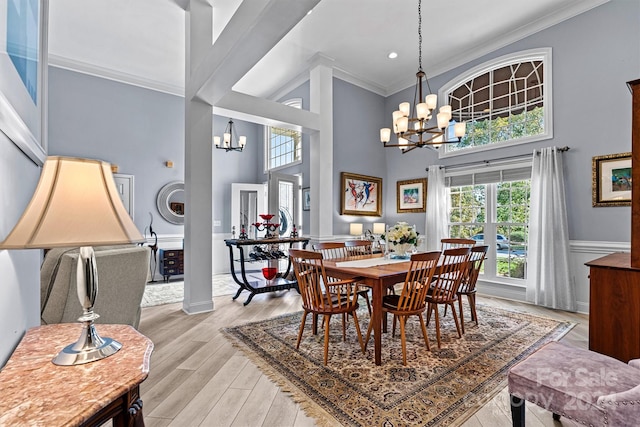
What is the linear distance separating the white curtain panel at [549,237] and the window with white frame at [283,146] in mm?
4026

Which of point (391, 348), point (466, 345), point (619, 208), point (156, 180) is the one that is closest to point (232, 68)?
point (391, 348)

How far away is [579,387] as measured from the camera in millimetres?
1307

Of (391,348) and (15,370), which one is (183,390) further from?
(391,348)

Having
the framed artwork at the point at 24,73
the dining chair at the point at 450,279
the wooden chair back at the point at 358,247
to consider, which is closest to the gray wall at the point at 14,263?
the framed artwork at the point at 24,73

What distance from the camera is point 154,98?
583 cm

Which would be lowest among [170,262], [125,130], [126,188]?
[170,262]

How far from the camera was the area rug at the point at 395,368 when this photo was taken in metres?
1.83

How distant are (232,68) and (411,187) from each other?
3974 mm

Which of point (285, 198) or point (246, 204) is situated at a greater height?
point (285, 198)

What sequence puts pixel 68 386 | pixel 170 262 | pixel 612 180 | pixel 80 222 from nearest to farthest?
pixel 68 386, pixel 80 222, pixel 612 180, pixel 170 262

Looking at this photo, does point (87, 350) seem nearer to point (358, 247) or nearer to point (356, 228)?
point (358, 247)

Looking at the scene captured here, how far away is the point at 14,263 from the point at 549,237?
496cm

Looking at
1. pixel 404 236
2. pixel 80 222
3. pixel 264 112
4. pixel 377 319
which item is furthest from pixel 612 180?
pixel 80 222

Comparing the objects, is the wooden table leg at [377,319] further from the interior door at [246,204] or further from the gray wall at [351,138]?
the interior door at [246,204]
